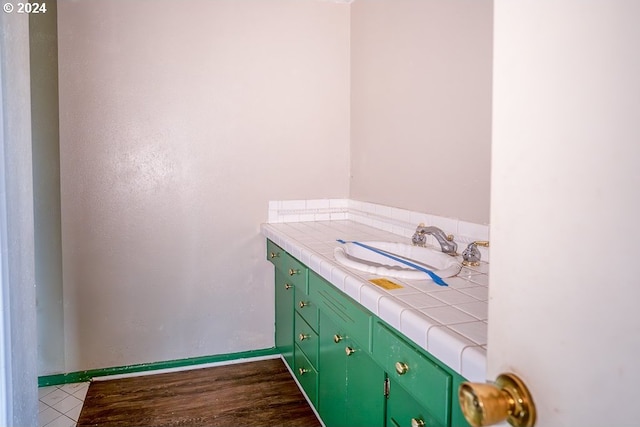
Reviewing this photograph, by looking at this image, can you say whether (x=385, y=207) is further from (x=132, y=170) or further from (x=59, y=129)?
(x=59, y=129)

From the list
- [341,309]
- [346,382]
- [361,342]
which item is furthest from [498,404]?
[346,382]

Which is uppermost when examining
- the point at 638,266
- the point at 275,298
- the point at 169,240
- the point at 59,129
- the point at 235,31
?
the point at 235,31

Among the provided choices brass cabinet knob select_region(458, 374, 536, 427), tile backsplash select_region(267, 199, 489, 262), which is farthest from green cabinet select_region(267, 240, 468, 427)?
brass cabinet knob select_region(458, 374, 536, 427)

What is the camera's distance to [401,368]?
1.27 m

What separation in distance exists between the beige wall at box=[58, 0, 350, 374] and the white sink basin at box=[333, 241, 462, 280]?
3.13 ft

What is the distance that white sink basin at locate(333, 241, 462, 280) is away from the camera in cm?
164

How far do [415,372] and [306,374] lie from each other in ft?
4.18

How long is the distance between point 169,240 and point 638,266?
8.83 feet

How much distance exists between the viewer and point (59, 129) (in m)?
2.57

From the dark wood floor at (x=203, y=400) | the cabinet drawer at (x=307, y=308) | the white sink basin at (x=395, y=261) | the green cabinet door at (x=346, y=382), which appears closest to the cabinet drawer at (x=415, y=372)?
the green cabinet door at (x=346, y=382)

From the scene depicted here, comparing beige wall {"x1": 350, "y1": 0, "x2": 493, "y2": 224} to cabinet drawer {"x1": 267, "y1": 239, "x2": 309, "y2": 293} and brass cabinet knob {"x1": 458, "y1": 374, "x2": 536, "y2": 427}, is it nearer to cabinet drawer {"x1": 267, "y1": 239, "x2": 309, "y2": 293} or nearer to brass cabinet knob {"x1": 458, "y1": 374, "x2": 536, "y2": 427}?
cabinet drawer {"x1": 267, "y1": 239, "x2": 309, "y2": 293}

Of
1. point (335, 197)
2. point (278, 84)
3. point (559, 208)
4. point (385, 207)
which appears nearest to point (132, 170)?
point (278, 84)

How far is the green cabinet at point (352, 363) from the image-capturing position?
116 cm

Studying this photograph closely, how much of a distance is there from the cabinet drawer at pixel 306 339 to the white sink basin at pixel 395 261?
423 millimetres
